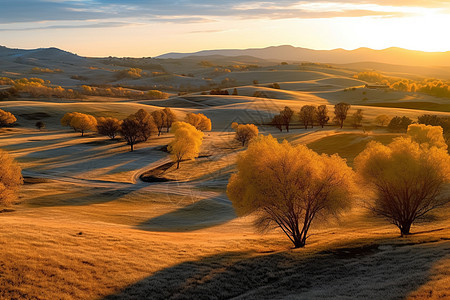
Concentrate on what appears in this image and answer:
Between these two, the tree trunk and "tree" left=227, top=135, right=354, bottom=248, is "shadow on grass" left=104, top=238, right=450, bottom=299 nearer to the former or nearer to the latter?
"tree" left=227, top=135, right=354, bottom=248

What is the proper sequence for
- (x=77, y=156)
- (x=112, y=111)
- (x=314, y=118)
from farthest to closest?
(x=112, y=111) < (x=314, y=118) < (x=77, y=156)

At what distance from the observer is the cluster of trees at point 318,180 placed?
31891mm

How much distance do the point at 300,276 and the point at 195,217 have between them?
90.2ft

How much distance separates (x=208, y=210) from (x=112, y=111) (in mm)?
111582

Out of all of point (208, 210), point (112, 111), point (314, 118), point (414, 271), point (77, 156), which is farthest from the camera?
point (112, 111)

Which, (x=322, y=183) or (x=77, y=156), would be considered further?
(x=77, y=156)

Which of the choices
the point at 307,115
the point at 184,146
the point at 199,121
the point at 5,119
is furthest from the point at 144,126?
the point at 307,115

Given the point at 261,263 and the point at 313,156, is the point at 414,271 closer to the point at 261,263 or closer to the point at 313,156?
the point at 261,263

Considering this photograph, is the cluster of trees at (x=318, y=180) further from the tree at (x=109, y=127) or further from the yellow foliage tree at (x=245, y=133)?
the tree at (x=109, y=127)

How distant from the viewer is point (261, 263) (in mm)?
28375

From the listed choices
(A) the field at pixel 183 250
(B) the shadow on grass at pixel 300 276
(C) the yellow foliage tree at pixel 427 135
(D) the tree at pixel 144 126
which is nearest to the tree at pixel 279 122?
(D) the tree at pixel 144 126

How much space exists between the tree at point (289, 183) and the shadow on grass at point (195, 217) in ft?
47.4

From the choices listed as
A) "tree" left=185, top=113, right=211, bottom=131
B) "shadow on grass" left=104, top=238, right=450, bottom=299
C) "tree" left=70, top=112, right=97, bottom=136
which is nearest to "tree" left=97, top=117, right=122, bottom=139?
"tree" left=70, top=112, right=97, bottom=136

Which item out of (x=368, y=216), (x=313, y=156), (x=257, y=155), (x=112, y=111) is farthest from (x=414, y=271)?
(x=112, y=111)
